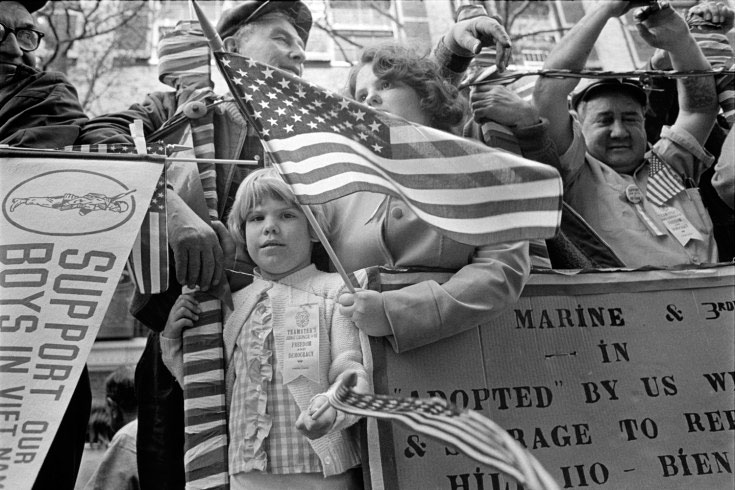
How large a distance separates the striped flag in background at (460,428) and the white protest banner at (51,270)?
3.28 feet

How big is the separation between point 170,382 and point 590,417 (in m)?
1.71

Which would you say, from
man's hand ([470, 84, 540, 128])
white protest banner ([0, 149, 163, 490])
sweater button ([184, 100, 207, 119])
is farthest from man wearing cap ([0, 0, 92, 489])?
man's hand ([470, 84, 540, 128])

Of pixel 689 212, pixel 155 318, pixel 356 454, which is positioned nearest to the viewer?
pixel 356 454

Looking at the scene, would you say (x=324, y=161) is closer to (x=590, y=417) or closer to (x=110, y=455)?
(x=590, y=417)

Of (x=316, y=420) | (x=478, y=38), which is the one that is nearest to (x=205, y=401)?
(x=316, y=420)

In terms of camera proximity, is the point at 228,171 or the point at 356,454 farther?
the point at 228,171

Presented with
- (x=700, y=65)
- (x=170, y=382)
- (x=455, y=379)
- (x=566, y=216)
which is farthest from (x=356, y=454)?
(x=700, y=65)

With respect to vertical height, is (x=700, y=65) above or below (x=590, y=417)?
above

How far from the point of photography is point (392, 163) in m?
3.29

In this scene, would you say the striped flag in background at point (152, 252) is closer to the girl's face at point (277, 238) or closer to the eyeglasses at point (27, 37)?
the girl's face at point (277, 238)

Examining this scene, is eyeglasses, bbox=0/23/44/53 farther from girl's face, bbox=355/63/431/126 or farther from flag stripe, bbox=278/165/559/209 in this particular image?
flag stripe, bbox=278/165/559/209

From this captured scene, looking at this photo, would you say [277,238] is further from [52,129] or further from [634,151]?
[634,151]

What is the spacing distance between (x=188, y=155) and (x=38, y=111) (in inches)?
29.0

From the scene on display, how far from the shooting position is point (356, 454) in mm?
3242
